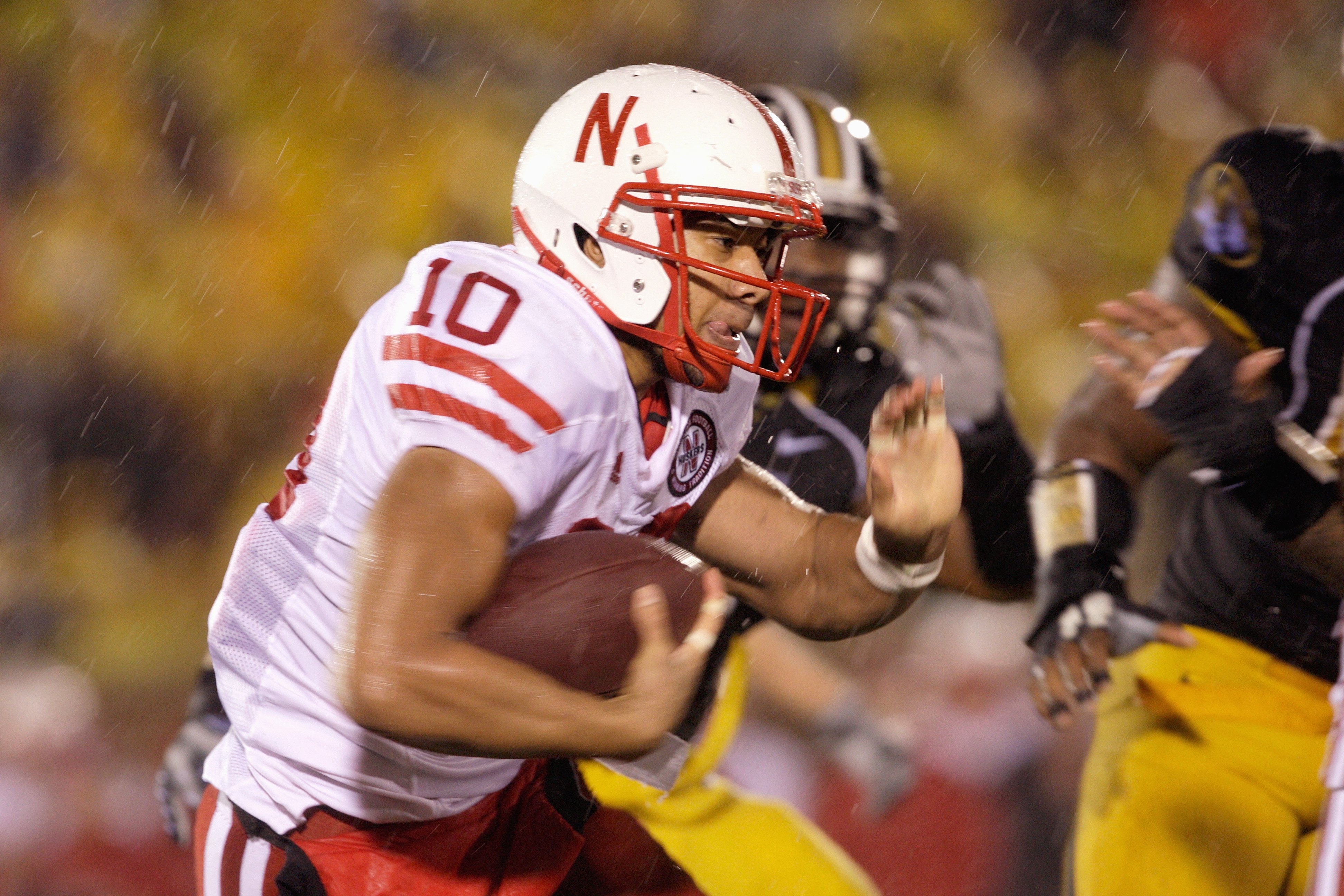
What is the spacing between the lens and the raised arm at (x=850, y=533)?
1585 mm

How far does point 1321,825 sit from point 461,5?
3.95 m

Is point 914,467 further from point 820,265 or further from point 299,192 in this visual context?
point 299,192

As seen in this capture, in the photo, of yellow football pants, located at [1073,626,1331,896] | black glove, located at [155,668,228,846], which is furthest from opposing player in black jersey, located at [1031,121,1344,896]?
black glove, located at [155,668,228,846]

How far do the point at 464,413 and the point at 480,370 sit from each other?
0.05 metres

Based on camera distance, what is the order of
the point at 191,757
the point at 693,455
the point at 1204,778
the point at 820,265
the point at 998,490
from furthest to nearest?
the point at 998,490 < the point at 820,265 < the point at 191,757 < the point at 1204,778 < the point at 693,455

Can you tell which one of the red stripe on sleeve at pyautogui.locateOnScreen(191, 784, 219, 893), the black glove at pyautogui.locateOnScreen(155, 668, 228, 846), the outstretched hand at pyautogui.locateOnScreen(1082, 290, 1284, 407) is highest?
the outstretched hand at pyautogui.locateOnScreen(1082, 290, 1284, 407)

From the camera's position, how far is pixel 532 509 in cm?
123

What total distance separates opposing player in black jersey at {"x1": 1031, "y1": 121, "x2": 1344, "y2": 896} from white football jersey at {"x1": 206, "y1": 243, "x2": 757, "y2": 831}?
1096 millimetres

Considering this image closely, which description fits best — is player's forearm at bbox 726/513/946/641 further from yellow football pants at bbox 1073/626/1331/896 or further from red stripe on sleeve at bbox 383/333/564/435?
yellow football pants at bbox 1073/626/1331/896

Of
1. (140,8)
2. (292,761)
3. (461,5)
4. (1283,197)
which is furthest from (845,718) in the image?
(140,8)

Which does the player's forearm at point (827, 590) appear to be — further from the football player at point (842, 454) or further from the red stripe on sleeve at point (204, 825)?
the red stripe on sleeve at point (204, 825)

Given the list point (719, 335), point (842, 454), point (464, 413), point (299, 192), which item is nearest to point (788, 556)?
point (719, 335)

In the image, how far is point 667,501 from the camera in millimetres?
1628

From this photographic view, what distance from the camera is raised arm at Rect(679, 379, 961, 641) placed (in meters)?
1.58
